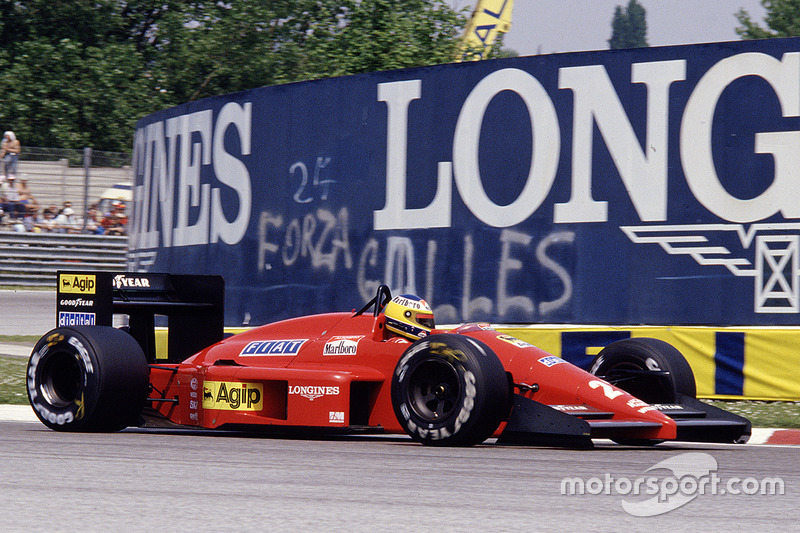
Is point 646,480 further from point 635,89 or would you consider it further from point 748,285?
point 635,89

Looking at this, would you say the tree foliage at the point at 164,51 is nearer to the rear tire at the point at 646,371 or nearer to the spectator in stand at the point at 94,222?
the spectator in stand at the point at 94,222

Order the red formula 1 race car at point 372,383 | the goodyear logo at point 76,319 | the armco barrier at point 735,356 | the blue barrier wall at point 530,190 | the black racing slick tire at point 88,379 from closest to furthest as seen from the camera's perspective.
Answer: the red formula 1 race car at point 372,383
the black racing slick tire at point 88,379
the goodyear logo at point 76,319
the armco barrier at point 735,356
the blue barrier wall at point 530,190

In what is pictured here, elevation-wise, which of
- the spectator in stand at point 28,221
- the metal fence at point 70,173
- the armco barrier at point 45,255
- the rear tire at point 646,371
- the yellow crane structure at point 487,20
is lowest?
the rear tire at point 646,371

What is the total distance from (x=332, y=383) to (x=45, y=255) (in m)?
20.8

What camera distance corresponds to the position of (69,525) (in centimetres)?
414

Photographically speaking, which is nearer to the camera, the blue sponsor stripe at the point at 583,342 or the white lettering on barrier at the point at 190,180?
the blue sponsor stripe at the point at 583,342

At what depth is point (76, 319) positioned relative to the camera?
8914 mm

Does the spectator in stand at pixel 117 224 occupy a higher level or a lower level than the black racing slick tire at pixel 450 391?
higher

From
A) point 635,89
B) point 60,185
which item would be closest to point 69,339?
point 635,89

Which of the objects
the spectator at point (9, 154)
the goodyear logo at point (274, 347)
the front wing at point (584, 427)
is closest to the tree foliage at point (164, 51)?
the spectator at point (9, 154)

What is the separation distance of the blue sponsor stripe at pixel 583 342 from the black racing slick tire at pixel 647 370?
12.5ft

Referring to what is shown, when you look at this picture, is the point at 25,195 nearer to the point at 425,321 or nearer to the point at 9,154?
the point at 9,154

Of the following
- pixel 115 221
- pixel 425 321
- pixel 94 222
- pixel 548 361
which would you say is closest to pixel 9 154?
pixel 94 222

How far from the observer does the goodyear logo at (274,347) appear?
8.22 metres
